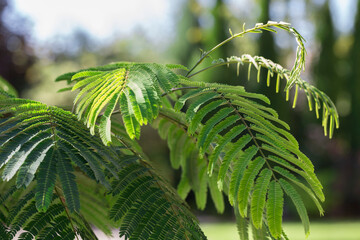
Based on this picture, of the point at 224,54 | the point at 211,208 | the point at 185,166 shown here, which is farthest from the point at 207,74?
the point at 185,166

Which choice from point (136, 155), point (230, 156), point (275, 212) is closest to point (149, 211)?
point (136, 155)

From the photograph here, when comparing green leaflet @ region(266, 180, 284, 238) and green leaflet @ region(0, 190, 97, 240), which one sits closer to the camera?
green leaflet @ region(266, 180, 284, 238)

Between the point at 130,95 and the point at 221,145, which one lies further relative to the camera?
the point at 221,145

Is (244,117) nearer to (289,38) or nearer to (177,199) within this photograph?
(177,199)

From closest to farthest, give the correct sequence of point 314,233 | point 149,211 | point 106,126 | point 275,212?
point 106,126 < point 275,212 < point 149,211 < point 314,233

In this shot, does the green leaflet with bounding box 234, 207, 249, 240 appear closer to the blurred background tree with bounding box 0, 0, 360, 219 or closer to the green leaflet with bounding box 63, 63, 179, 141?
the green leaflet with bounding box 63, 63, 179, 141

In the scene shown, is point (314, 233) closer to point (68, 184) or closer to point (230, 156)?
point (230, 156)

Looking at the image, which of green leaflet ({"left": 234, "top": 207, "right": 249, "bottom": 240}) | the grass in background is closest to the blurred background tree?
the grass in background

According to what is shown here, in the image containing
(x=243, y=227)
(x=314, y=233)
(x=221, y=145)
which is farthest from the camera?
(x=314, y=233)

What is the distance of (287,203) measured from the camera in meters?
19.0

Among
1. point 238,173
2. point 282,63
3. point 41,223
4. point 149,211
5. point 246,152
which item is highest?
point 282,63

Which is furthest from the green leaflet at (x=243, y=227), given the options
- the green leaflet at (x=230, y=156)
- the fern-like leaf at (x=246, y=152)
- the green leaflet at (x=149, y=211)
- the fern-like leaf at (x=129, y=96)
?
the fern-like leaf at (x=129, y=96)

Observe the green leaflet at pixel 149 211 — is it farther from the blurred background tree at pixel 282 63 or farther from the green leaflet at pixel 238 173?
the blurred background tree at pixel 282 63

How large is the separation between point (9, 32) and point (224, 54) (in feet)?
28.9
